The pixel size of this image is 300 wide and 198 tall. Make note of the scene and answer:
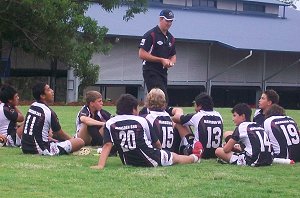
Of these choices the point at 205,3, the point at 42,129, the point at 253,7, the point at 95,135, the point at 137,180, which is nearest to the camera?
the point at 137,180

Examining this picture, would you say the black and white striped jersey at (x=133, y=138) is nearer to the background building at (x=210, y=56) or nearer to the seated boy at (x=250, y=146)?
the seated boy at (x=250, y=146)

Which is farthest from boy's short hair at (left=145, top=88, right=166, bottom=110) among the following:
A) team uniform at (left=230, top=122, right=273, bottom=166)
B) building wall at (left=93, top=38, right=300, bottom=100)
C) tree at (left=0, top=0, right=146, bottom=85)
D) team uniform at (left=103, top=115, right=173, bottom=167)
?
building wall at (left=93, top=38, right=300, bottom=100)

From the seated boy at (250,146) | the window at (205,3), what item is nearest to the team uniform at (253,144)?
the seated boy at (250,146)

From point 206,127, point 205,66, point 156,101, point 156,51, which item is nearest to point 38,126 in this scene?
point 156,101

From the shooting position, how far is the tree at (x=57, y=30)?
89.1 feet

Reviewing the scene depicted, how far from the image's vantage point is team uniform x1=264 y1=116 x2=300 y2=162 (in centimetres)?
1084

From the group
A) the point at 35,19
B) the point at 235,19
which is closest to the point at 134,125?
Answer: the point at 35,19

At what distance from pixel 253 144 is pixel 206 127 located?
1100mm

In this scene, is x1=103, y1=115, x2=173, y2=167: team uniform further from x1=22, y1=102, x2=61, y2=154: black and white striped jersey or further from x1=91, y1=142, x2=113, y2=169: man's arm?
x1=22, y1=102, x2=61, y2=154: black and white striped jersey

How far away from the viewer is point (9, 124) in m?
12.6

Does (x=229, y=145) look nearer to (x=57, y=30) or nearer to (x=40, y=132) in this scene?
(x=40, y=132)

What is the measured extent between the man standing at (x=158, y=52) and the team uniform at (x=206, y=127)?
0.97 m

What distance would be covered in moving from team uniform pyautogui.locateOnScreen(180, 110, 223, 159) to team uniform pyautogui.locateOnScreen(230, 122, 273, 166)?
0.82 metres

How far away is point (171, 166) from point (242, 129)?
3.60 feet
